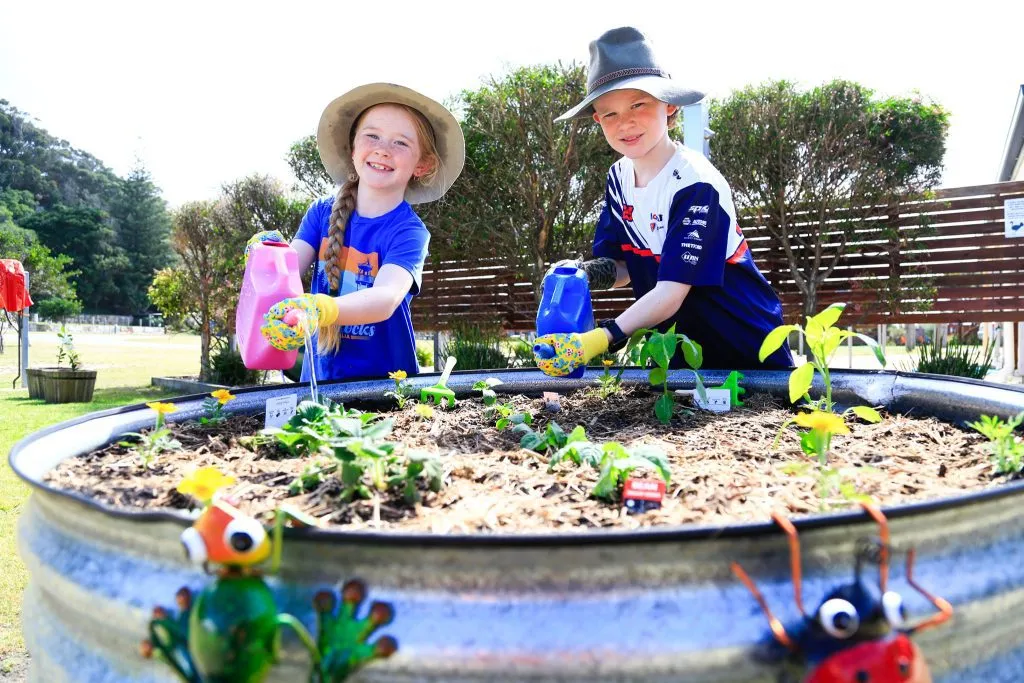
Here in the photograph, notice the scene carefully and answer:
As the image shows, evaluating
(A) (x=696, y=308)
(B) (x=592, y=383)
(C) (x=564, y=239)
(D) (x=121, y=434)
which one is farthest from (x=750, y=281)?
(C) (x=564, y=239)

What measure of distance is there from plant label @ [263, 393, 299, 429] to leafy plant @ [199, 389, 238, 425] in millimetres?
126

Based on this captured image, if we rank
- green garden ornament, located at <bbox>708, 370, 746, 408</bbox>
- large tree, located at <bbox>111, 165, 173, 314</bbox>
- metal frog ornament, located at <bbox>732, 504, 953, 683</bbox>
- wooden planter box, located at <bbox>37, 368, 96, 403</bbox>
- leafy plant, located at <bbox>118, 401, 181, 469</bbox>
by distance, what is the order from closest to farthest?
metal frog ornament, located at <bbox>732, 504, 953, 683</bbox>
leafy plant, located at <bbox>118, 401, 181, 469</bbox>
green garden ornament, located at <bbox>708, 370, 746, 408</bbox>
wooden planter box, located at <bbox>37, 368, 96, 403</bbox>
large tree, located at <bbox>111, 165, 173, 314</bbox>

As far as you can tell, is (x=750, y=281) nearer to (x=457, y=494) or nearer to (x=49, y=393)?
(x=457, y=494)

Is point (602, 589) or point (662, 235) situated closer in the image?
point (602, 589)

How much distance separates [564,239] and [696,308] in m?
6.03

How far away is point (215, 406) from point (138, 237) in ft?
167

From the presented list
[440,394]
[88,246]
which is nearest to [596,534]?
[440,394]

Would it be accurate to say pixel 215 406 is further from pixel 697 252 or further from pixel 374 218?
pixel 697 252

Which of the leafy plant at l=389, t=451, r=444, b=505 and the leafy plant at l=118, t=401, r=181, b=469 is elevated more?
the leafy plant at l=389, t=451, r=444, b=505

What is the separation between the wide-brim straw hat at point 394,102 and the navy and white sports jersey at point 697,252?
1.57 feet

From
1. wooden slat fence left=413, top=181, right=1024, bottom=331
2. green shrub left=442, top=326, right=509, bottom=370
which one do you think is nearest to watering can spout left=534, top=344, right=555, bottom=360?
green shrub left=442, top=326, right=509, bottom=370

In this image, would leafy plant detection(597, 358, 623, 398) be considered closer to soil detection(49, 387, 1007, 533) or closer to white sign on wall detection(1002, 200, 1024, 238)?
soil detection(49, 387, 1007, 533)

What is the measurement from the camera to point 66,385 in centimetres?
747

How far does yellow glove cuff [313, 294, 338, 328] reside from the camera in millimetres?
1415
